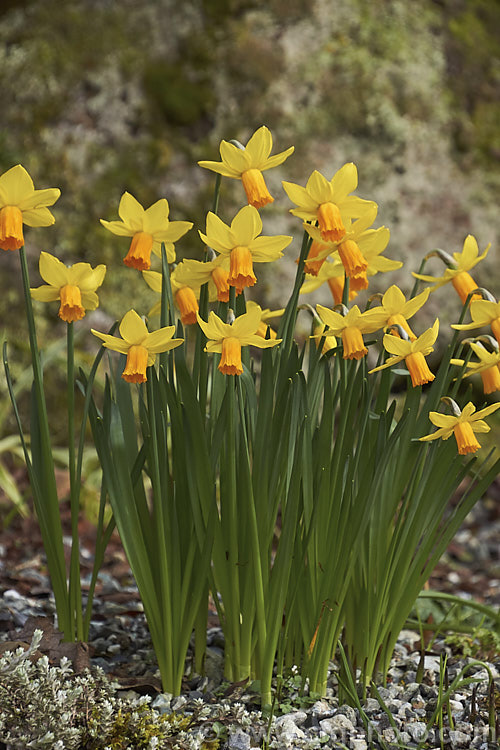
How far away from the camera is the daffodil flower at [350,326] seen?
148cm

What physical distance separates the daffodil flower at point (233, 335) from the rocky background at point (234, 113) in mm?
2675

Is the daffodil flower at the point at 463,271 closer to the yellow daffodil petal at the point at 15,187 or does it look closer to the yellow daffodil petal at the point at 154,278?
the yellow daffodil petal at the point at 154,278

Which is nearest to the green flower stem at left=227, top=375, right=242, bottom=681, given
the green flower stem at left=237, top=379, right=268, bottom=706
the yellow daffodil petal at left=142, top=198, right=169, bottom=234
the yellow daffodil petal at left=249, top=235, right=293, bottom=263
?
the green flower stem at left=237, top=379, right=268, bottom=706

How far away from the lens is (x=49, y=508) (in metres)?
1.68

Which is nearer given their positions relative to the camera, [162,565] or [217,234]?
[217,234]

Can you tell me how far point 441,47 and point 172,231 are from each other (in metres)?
3.93

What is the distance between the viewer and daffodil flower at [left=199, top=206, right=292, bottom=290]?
1413mm

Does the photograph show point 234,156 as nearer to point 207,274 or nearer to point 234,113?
point 207,274

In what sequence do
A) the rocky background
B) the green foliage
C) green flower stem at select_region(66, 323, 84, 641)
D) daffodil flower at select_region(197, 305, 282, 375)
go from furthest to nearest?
the rocky background, the green foliage, green flower stem at select_region(66, 323, 84, 641), daffodil flower at select_region(197, 305, 282, 375)

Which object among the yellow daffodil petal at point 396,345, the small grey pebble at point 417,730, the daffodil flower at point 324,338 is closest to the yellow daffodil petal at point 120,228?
the daffodil flower at point 324,338

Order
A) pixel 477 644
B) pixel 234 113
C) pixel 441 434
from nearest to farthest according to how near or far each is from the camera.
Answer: pixel 441 434 → pixel 477 644 → pixel 234 113

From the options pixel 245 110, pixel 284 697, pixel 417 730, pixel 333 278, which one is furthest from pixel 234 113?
pixel 417 730

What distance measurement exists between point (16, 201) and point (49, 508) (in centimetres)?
67

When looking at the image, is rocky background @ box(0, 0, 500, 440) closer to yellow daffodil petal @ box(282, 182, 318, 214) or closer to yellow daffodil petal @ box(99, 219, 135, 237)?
yellow daffodil petal @ box(99, 219, 135, 237)
